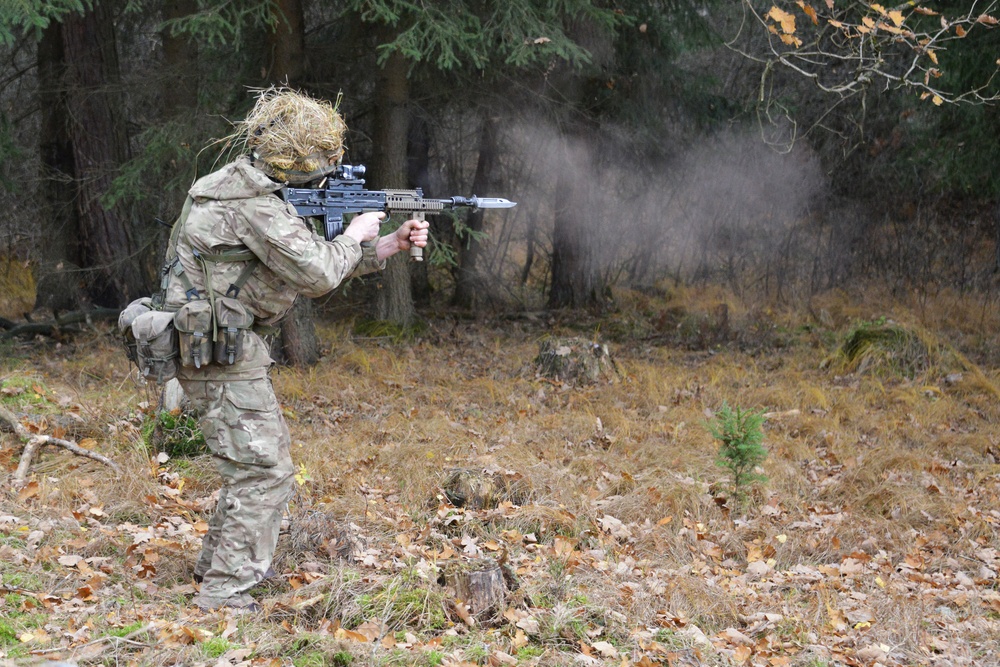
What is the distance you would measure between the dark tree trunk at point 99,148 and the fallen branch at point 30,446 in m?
4.93

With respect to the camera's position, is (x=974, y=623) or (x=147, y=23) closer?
(x=974, y=623)

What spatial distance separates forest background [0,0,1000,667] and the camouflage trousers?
9.0 inches

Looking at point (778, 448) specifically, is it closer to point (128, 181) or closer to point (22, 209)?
point (128, 181)

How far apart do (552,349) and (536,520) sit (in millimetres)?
3934

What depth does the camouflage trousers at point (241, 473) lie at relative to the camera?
4.29 metres

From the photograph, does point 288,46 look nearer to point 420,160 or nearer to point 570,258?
point 420,160

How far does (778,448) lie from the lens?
7570 mm

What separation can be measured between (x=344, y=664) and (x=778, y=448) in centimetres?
466

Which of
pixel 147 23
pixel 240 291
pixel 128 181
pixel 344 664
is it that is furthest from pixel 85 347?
pixel 344 664

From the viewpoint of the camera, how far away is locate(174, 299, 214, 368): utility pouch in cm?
416

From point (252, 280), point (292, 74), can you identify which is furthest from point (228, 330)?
point (292, 74)

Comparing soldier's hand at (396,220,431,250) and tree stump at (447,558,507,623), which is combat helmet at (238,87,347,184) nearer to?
soldier's hand at (396,220,431,250)

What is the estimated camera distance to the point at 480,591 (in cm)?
441

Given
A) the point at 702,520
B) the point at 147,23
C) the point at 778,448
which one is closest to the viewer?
the point at 702,520
